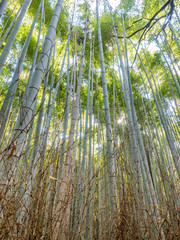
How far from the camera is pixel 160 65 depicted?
197 inches

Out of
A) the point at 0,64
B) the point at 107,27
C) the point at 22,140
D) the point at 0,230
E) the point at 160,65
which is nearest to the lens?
the point at 0,230

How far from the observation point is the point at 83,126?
5.04 metres

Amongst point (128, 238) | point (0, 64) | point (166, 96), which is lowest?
point (128, 238)

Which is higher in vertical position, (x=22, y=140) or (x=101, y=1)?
(x=101, y=1)

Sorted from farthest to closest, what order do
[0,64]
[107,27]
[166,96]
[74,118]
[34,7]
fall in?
[166,96], [107,27], [34,7], [74,118], [0,64]

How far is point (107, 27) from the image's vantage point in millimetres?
4441

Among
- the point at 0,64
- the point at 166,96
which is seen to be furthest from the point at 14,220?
the point at 166,96

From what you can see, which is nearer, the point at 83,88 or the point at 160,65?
the point at 160,65

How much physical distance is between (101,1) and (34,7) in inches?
66.5

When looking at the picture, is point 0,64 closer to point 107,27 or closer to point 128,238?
point 128,238

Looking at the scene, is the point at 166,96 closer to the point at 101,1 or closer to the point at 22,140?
the point at 101,1

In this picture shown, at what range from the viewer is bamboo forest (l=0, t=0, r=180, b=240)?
1.03m

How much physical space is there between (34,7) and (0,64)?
123 inches

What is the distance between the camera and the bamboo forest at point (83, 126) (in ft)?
3.38
